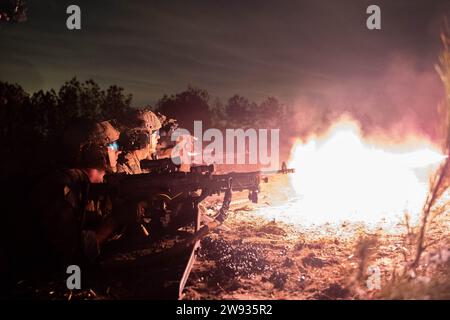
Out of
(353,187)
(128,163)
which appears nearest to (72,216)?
(128,163)

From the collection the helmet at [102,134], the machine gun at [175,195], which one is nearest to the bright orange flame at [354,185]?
the machine gun at [175,195]

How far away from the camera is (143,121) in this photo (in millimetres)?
12633

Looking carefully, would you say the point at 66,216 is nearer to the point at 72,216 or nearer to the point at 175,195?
the point at 72,216

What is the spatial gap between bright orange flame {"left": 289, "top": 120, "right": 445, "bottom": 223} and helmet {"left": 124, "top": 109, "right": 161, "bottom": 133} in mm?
6981

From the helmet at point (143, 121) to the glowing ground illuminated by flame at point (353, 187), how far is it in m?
6.23

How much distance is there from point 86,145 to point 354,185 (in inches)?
553

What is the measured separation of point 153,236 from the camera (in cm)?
959

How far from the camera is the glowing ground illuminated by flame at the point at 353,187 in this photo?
13.2 meters

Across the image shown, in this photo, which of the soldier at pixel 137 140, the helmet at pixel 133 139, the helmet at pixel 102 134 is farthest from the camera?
the helmet at pixel 133 139

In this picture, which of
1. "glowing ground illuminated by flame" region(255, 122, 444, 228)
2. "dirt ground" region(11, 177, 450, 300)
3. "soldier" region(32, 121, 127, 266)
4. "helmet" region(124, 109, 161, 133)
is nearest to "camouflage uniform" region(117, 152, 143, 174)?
"soldier" region(32, 121, 127, 266)

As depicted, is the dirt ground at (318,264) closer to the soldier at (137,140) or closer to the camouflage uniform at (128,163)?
the camouflage uniform at (128,163)

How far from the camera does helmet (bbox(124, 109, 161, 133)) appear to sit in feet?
40.5
